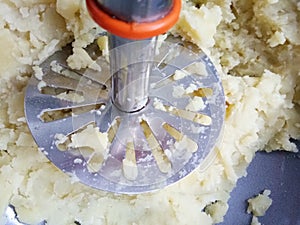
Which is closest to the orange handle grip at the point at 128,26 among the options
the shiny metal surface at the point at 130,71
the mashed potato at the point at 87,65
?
the shiny metal surface at the point at 130,71

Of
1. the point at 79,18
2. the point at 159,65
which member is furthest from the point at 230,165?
the point at 79,18

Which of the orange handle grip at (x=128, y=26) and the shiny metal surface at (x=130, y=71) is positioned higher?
the orange handle grip at (x=128, y=26)

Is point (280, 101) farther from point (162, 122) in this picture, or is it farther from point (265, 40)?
point (162, 122)

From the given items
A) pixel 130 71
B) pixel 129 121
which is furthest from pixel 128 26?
pixel 129 121

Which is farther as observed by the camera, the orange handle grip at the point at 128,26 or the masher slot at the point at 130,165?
the masher slot at the point at 130,165

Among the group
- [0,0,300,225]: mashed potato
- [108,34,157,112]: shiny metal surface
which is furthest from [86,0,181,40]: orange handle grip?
[0,0,300,225]: mashed potato

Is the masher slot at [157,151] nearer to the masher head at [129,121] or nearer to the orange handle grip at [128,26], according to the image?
the masher head at [129,121]
